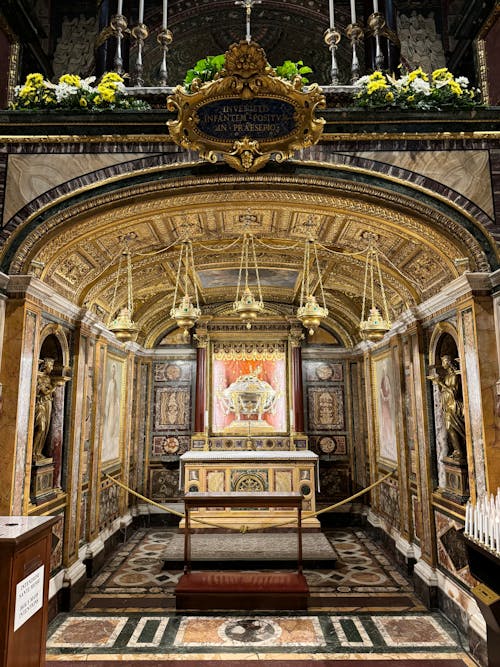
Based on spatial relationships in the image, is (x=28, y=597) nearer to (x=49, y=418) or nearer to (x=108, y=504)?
(x=49, y=418)

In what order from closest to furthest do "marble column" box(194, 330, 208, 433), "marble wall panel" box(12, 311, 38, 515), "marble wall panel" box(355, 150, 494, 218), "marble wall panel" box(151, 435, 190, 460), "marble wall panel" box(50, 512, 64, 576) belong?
"marble wall panel" box(12, 311, 38, 515), "marble wall panel" box(355, 150, 494, 218), "marble wall panel" box(50, 512, 64, 576), "marble column" box(194, 330, 208, 433), "marble wall panel" box(151, 435, 190, 460)

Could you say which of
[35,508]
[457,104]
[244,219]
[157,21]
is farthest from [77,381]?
[157,21]

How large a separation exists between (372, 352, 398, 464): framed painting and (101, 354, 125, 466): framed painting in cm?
518

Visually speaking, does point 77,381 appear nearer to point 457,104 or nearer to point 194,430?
point 194,430

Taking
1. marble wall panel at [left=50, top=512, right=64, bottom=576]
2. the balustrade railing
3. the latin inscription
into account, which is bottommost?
marble wall panel at [left=50, top=512, right=64, bottom=576]

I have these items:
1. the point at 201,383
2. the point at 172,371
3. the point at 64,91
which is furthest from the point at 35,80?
the point at 172,371

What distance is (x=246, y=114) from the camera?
523cm

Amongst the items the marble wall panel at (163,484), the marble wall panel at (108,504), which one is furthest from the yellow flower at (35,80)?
the marble wall panel at (163,484)

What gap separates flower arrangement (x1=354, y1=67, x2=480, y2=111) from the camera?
5.55 m

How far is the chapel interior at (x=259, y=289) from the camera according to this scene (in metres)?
5.32

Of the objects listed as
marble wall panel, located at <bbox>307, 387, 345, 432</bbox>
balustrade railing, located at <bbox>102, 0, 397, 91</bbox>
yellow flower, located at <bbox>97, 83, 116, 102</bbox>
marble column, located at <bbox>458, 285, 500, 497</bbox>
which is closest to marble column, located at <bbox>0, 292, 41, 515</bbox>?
yellow flower, located at <bbox>97, 83, 116, 102</bbox>

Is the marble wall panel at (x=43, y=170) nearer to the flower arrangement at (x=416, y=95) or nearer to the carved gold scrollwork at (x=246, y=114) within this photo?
the carved gold scrollwork at (x=246, y=114)

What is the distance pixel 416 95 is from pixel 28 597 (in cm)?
614

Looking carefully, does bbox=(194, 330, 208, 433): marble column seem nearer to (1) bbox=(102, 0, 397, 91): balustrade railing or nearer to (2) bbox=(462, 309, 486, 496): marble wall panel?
(1) bbox=(102, 0, 397, 91): balustrade railing
